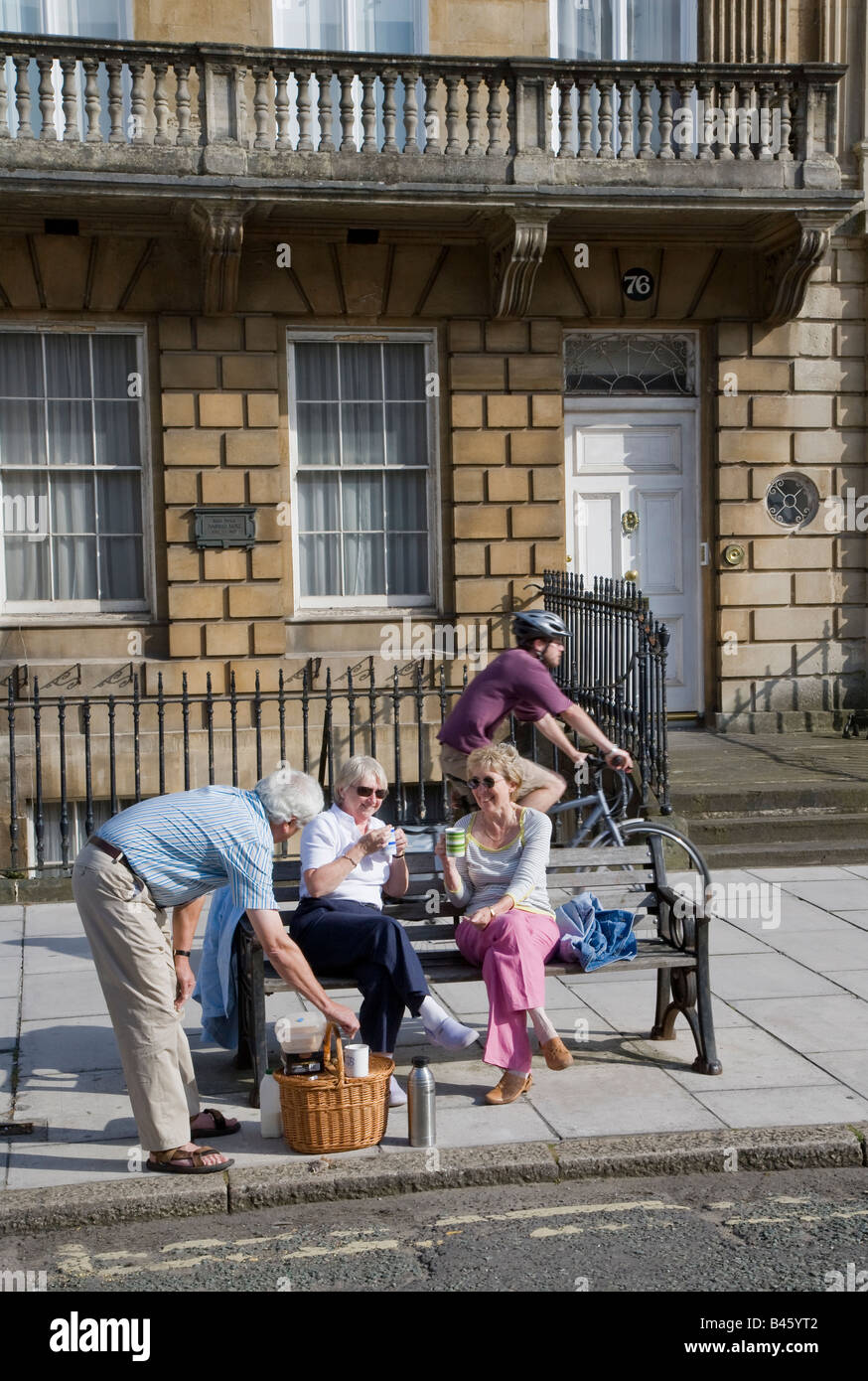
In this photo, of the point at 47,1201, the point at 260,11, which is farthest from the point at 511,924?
the point at 260,11

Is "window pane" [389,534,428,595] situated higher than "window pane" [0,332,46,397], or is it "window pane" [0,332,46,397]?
"window pane" [0,332,46,397]

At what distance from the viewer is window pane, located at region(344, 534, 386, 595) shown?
14484 mm

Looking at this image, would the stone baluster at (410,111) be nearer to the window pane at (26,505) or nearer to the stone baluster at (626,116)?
the stone baluster at (626,116)

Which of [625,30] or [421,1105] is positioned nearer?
[421,1105]

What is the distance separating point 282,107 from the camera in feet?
42.5

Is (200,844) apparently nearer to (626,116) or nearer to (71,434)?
(71,434)

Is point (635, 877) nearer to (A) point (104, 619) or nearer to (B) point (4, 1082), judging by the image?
(B) point (4, 1082)

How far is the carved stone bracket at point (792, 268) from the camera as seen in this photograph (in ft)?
44.9

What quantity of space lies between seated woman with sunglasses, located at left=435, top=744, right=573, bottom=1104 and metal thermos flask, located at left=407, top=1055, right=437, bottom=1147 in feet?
1.68

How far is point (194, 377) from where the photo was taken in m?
13.6

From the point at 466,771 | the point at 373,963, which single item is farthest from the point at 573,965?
the point at 466,771

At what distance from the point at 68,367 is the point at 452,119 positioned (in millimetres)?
4072

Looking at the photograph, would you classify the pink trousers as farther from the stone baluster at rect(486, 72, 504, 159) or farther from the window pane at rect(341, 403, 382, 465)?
the stone baluster at rect(486, 72, 504, 159)

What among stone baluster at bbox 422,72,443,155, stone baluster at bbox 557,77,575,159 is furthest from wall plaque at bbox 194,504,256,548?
stone baluster at bbox 557,77,575,159
